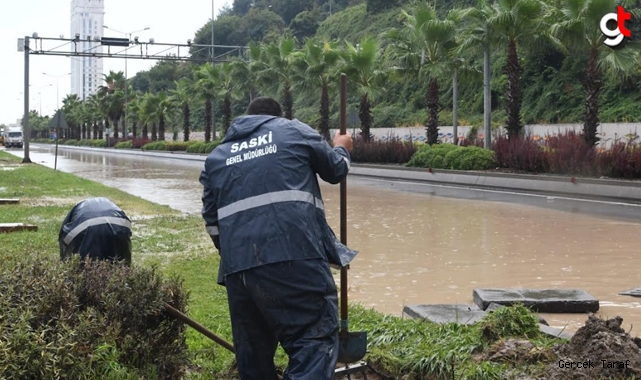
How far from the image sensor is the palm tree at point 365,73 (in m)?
37.2

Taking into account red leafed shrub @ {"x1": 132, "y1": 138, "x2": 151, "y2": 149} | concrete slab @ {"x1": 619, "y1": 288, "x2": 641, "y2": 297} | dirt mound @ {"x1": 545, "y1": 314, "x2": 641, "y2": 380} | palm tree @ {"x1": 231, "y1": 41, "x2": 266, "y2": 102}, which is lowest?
concrete slab @ {"x1": 619, "y1": 288, "x2": 641, "y2": 297}

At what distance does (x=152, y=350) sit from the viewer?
4266 mm

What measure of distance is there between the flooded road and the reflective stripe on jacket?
3480 mm

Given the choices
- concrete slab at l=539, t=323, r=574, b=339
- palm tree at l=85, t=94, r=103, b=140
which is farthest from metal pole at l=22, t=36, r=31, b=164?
palm tree at l=85, t=94, r=103, b=140

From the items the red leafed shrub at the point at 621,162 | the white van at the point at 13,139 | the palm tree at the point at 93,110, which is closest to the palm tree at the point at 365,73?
the red leafed shrub at the point at 621,162

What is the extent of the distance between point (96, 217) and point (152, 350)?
1586 millimetres

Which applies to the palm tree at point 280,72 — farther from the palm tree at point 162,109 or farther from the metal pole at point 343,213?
the metal pole at point 343,213

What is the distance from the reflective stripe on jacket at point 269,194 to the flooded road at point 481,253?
137 inches

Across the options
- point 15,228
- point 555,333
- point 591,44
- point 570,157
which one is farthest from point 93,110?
point 555,333

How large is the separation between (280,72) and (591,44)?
26306 millimetres

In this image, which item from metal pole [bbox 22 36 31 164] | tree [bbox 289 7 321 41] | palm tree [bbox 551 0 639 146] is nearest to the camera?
palm tree [bbox 551 0 639 146]

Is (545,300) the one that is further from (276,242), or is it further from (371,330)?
(276,242)

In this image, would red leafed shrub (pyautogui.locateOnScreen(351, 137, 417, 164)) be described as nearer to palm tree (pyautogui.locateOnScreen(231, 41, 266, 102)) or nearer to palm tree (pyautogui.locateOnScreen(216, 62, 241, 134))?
palm tree (pyautogui.locateOnScreen(231, 41, 266, 102))

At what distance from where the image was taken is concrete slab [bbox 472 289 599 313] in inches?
271
